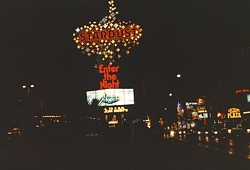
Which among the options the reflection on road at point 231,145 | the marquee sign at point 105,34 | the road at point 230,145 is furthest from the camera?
the marquee sign at point 105,34

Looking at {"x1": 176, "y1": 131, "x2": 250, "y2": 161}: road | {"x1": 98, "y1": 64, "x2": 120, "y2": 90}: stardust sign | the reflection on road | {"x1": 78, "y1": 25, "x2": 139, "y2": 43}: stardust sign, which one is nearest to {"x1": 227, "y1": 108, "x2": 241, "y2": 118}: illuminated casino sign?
{"x1": 98, "y1": 64, "x2": 120, "y2": 90}: stardust sign

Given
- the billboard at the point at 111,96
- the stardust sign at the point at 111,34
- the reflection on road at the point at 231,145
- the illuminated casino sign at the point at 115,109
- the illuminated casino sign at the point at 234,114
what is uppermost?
the stardust sign at the point at 111,34

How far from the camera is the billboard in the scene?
60.2 metres

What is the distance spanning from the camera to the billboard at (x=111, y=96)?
60188mm

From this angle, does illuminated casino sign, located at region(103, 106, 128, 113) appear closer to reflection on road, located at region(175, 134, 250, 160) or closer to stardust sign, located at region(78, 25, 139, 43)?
stardust sign, located at region(78, 25, 139, 43)

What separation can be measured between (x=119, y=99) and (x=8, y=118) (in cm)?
3755

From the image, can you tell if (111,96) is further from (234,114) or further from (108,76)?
(234,114)

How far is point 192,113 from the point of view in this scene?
287 ft

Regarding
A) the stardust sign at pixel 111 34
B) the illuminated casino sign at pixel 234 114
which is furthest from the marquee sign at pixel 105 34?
the illuminated casino sign at pixel 234 114

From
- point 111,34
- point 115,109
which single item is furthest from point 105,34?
point 115,109

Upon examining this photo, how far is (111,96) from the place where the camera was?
61.0m

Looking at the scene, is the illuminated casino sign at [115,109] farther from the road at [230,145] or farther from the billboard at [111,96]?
the road at [230,145]

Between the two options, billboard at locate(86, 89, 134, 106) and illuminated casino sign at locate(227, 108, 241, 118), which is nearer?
illuminated casino sign at locate(227, 108, 241, 118)

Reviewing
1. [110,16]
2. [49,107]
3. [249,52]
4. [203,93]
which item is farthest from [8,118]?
[203,93]
